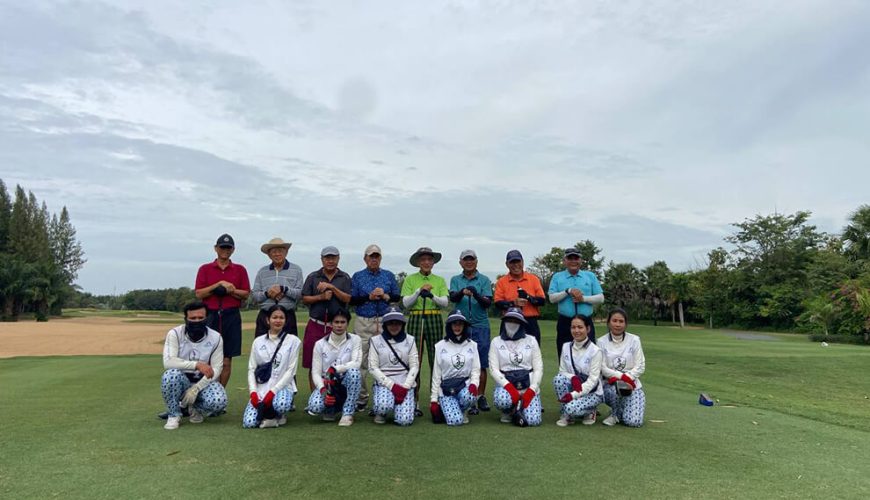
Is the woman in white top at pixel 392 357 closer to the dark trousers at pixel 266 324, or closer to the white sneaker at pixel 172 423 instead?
the dark trousers at pixel 266 324

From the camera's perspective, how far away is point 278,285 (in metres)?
6.99

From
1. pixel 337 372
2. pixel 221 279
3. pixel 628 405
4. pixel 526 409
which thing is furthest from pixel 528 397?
pixel 221 279

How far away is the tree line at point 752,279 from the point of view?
1464 inches

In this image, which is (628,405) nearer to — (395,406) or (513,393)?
(513,393)

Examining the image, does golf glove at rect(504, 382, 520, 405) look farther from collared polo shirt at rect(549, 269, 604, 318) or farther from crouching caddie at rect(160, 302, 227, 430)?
crouching caddie at rect(160, 302, 227, 430)

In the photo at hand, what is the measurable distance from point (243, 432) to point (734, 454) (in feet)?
15.6

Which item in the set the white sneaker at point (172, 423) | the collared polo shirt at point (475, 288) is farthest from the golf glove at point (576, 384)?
the white sneaker at point (172, 423)

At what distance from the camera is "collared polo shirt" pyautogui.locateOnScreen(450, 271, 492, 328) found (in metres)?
7.45

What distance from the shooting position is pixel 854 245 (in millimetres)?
35188

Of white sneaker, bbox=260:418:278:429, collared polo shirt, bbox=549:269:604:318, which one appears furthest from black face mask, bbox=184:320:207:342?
collared polo shirt, bbox=549:269:604:318

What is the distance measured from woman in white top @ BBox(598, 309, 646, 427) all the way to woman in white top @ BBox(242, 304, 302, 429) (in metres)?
3.62

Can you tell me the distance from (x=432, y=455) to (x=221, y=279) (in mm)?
3791

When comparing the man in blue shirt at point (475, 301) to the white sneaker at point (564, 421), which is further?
the man in blue shirt at point (475, 301)

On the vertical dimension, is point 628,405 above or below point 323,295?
below
